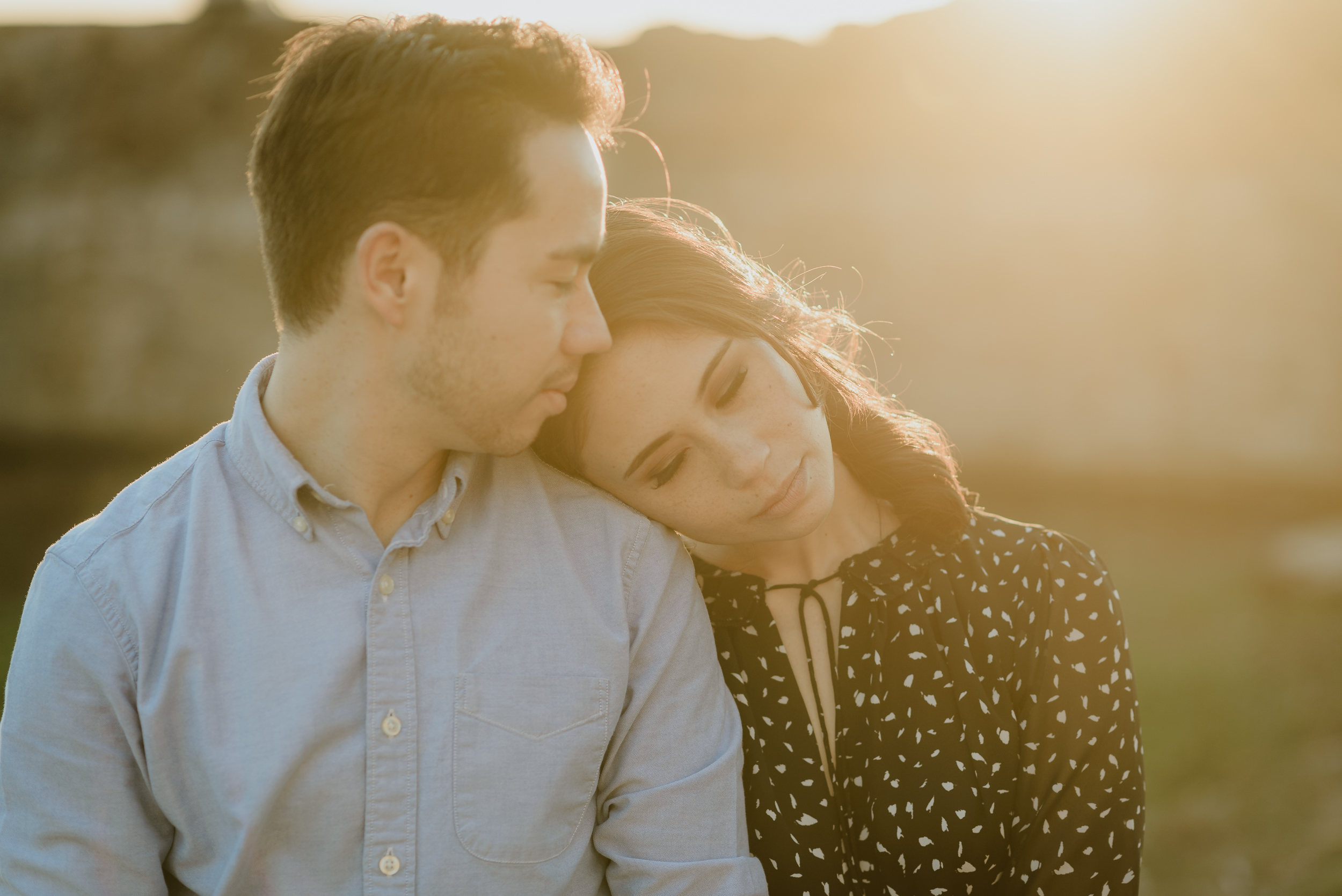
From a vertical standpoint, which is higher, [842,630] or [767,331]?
[767,331]

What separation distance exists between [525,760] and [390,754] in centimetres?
23

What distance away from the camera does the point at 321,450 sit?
1.86m

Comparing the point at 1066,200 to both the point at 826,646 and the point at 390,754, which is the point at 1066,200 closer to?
the point at 826,646

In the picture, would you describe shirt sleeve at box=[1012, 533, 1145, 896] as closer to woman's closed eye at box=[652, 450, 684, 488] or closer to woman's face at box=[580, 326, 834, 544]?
woman's face at box=[580, 326, 834, 544]

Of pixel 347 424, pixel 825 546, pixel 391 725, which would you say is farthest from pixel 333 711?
pixel 825 546

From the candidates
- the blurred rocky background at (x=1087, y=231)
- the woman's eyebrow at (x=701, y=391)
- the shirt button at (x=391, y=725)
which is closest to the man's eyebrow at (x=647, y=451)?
the woman's eyebrow at (x=701, y=391)

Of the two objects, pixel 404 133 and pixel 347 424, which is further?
pixel 347 424

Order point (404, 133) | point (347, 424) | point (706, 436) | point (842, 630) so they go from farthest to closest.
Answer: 1. point (842, 630)
2. point (706, 436)
3. point (347, 424)
4. point (404, 133)

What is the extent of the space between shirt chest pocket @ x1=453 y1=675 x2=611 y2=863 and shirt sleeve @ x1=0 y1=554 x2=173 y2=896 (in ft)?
1.78

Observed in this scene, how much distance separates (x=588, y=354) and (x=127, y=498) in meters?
0.87

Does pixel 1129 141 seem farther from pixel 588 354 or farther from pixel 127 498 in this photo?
pixel 127 498

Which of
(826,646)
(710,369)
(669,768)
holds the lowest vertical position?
(669,768)

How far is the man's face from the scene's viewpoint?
175cm

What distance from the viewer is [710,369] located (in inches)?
79.3
